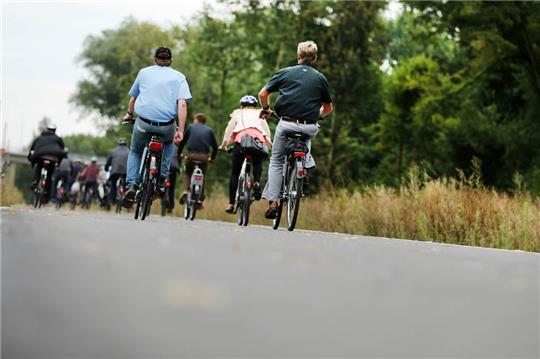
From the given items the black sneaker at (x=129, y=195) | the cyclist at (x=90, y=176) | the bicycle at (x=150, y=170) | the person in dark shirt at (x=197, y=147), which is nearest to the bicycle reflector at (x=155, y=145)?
the bicycle at (x=150, y=170)

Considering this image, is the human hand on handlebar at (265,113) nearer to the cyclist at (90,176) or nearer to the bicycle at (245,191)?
the bicycle at (245,191)

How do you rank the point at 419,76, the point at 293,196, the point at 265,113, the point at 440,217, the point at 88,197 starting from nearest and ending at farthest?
the point at 293,196 → the point at 265,113 → the point at 440,217 → the point at 88,197 → the point at 419,76

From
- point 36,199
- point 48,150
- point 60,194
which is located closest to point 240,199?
point 48,150

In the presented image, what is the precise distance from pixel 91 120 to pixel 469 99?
4059 cm

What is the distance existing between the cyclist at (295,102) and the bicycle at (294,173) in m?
0.07

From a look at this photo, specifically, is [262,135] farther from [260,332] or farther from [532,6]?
[532,6]

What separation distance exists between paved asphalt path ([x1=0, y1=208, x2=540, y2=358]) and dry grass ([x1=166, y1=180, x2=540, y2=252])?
4.92 m

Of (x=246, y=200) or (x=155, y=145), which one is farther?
(x=246, y=200)

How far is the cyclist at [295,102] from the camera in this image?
1080 cm

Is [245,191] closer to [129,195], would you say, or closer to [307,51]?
[129,195]

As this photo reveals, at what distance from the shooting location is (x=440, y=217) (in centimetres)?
1194

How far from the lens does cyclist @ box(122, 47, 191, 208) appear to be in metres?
11.4


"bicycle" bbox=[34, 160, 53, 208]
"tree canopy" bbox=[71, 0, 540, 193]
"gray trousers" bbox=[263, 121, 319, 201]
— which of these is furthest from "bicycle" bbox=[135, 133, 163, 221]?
"tree canopy" bbox=[71, 0, 540, 193]

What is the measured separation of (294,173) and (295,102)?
820mm
